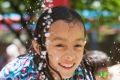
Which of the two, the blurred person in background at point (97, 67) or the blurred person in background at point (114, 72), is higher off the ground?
the blurred person in background at point (97, 67)

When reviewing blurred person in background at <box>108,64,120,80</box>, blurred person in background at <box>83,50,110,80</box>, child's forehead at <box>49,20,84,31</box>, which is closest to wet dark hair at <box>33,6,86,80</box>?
child's forehead at <box>49,20,84,31</box>

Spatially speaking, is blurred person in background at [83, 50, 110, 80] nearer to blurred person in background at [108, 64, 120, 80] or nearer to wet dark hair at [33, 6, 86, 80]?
blurred person in background at [108, 64, 120, 80]

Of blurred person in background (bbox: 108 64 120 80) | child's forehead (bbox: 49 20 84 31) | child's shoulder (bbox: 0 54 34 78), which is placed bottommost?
blurred person in background (bbox: 108 64 120 80)

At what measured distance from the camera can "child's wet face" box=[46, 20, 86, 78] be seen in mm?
1602

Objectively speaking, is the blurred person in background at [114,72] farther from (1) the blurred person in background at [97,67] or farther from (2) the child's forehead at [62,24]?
(2) the child's forehead at [62,24]

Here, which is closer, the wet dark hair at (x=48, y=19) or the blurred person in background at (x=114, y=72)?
the wet dark hair at (x=48, y=19)

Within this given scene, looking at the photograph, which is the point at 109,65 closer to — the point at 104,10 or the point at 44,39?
the point at 44,39

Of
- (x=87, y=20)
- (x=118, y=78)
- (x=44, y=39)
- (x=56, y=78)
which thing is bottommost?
(x=87, y=20)

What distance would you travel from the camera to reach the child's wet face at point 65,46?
1602mm

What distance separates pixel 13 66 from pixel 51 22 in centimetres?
21

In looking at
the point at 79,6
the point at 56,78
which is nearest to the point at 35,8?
the point at 56,78

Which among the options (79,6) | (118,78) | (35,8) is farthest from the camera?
(79,6)

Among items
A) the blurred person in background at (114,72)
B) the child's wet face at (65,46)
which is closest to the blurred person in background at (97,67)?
the blurred person in background at (114,72)

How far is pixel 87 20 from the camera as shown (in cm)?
390
